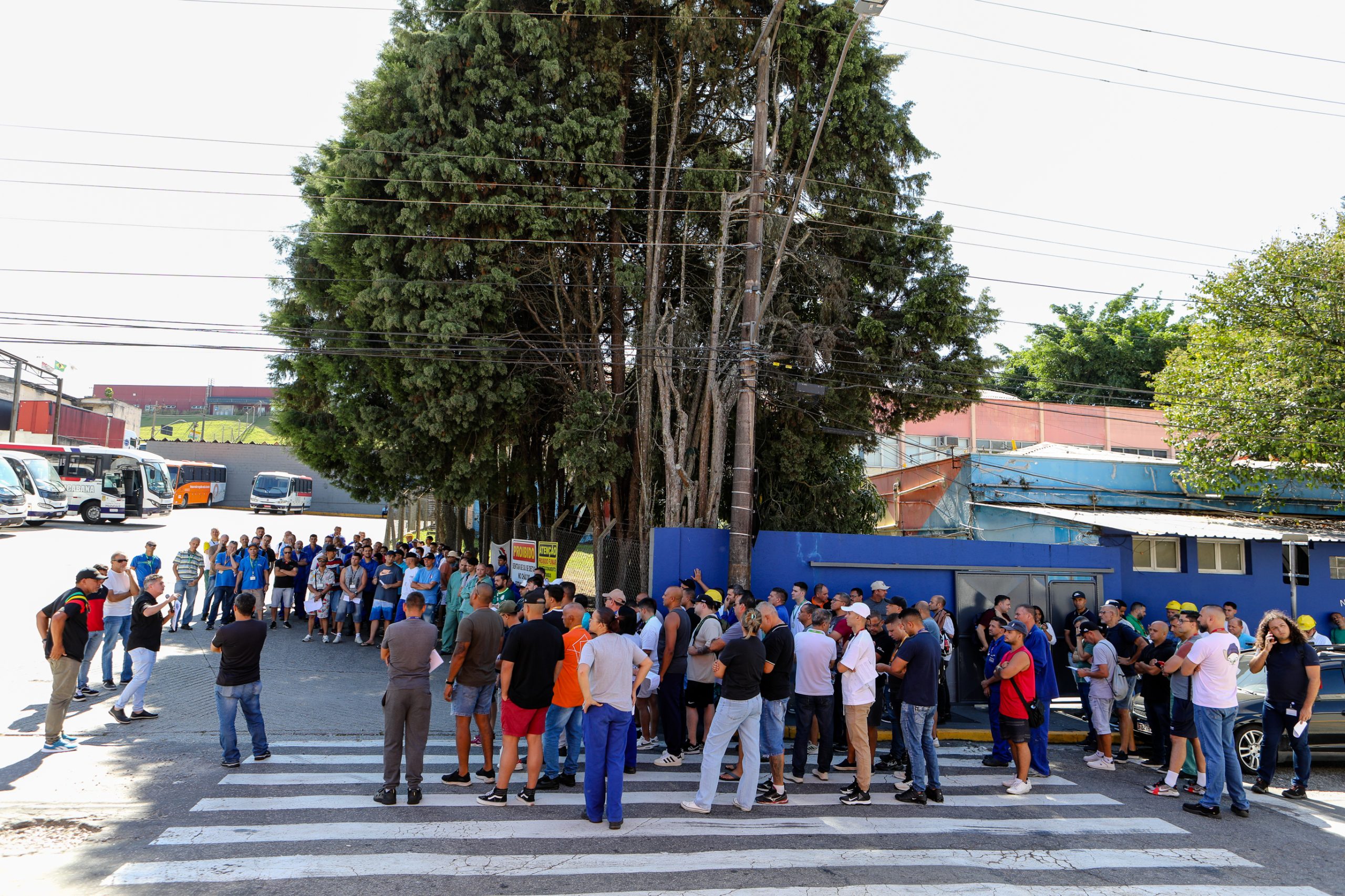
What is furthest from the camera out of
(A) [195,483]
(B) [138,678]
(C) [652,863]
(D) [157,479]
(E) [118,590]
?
(A) [195,483]

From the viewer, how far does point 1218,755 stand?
7805 millimetres

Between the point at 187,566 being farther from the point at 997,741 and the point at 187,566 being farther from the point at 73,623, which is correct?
the point at 997,741

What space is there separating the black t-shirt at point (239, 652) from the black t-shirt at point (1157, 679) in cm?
941

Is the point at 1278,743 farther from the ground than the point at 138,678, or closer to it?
closer to it

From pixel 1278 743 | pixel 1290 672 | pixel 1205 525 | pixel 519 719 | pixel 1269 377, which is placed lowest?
pixel 1278 743

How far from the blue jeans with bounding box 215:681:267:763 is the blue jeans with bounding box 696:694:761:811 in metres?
4.40

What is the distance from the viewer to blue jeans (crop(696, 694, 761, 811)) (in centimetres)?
724

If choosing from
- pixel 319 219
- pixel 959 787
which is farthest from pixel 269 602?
pixel 959 787

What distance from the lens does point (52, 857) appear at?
224 inches

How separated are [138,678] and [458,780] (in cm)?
437

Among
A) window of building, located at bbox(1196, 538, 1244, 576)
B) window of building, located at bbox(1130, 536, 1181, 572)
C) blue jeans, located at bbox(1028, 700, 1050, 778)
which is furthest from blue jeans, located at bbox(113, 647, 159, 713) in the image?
window of building, located at bbox(1196, 538, 1244, 576)

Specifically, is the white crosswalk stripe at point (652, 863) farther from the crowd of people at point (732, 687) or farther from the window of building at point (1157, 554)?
the window of building at point (1157, 554)

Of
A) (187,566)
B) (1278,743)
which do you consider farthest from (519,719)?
(187,566)

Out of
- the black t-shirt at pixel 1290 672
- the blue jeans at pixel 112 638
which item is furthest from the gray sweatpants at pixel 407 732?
the black t-shirt at pixel 1290 672
